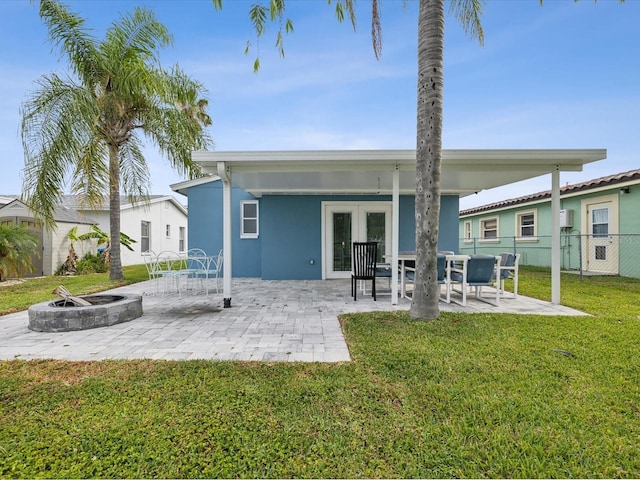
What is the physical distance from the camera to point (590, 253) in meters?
11.0

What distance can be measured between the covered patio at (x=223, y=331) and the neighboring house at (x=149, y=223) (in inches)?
365

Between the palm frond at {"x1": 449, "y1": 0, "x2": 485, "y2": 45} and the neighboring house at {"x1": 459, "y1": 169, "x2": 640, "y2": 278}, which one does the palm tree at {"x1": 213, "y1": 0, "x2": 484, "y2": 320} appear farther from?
the neighboring house at {"x1": 459, "y1": 169, "x2": 640, "y2": 278}

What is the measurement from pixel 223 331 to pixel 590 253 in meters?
13.2

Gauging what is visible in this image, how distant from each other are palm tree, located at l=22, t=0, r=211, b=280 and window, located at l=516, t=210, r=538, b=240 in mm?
13947

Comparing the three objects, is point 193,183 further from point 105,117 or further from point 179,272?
point 179,272

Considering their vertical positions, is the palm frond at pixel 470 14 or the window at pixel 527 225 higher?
the palm frond at pixel 470 14

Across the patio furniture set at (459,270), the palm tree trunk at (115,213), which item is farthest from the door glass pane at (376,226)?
the palm tree trunk at (115,213)

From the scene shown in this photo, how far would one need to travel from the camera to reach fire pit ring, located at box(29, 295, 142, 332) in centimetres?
421

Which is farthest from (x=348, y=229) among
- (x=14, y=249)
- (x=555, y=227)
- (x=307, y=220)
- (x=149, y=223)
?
(x=149, y=223)

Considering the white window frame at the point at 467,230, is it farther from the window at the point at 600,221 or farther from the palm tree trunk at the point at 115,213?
the palm tree trunk at the point at 115,213

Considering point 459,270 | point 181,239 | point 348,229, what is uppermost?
point 348,229

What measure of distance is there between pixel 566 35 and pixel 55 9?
1353 cm

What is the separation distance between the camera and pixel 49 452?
73.0 inches

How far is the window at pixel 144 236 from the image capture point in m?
15.9
